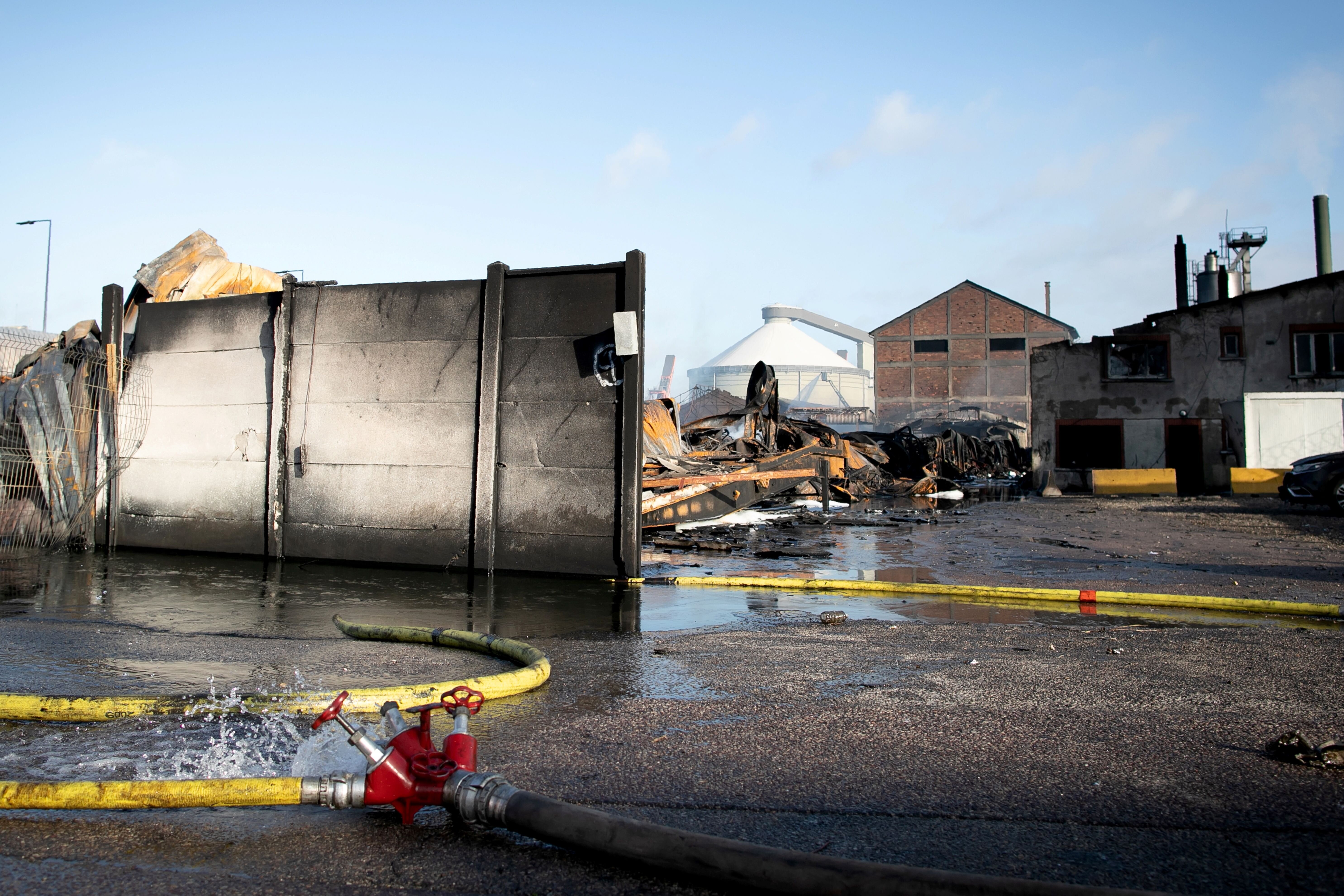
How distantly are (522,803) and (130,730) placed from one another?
201cm

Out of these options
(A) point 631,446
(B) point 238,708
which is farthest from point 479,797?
(A) point 631,446

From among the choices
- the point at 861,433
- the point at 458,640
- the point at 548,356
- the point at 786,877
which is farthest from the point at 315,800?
the point at 861,433

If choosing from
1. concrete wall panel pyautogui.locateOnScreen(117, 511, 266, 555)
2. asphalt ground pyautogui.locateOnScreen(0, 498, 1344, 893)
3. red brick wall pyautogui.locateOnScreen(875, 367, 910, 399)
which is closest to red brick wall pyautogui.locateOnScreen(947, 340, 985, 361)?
red brick wall pyautogui.locateOnScreen(875, 367, 910, 399)

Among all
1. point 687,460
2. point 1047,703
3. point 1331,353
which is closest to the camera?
point 1047,703

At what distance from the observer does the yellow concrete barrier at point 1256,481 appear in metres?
22.3

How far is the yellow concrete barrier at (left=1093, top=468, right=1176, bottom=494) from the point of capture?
2372cm

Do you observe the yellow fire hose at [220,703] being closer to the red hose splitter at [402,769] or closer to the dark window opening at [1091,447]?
the red hose splitter at [402,769]

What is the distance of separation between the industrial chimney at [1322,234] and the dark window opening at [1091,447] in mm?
22878

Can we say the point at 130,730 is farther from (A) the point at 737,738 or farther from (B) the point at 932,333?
(B) the point at 932,333

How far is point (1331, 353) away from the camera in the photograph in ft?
82.7

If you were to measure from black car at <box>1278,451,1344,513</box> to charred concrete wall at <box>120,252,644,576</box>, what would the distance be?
14233 mm

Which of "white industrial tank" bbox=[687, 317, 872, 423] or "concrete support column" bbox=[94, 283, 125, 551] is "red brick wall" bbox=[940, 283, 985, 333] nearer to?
"white industrial tank" bbox=[687, 317, 872, 423]

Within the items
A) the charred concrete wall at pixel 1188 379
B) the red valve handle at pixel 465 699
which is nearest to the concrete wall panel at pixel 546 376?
the red valve handle at pixel 465 699

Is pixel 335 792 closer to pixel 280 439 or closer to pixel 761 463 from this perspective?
pixel 280 439
